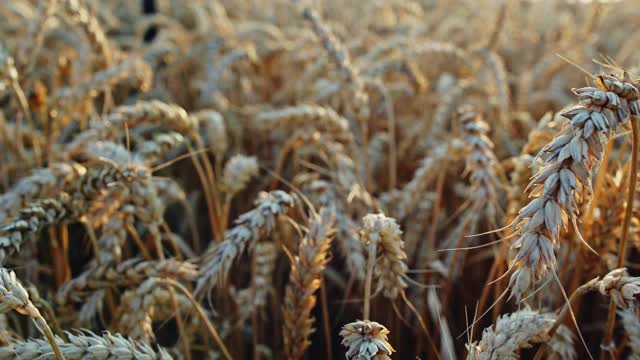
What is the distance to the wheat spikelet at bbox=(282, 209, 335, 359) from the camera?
121 cm

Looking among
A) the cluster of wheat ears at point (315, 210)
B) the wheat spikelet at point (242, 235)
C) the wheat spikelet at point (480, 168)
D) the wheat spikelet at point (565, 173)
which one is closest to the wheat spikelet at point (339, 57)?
the cluster of wheat ears at point (315, 210)

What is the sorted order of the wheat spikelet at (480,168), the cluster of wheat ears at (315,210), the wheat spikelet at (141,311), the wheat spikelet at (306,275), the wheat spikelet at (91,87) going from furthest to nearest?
the wheat spikelet at (91,87), the wheat spikelet at (480,168), the wheat spikelet at (141,311), the wheat spikelet at (306,275), the cluster of wheat ears at (315,210)

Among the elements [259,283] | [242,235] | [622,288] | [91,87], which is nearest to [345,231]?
[259,283]

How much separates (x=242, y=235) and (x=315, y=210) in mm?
511

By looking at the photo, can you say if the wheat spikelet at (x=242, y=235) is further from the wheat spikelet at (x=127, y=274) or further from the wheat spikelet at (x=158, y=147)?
the wheat spikelet at (x=158, y=147)

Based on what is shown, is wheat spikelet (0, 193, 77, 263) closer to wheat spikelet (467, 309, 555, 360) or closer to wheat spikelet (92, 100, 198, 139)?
wheat spikelet (92, 100, 198, 139)

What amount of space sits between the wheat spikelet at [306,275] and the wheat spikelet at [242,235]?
Result: 85 mm

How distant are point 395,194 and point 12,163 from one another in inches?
53.0

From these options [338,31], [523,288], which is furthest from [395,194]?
[338,31]

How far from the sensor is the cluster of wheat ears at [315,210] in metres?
1.06

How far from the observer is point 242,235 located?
1239 mm

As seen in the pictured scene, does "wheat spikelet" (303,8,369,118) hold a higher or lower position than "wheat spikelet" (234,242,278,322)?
higher

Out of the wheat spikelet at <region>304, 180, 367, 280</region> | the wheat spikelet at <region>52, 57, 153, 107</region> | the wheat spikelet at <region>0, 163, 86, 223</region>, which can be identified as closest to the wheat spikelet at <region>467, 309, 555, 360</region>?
the wheat spikelet at <region>304, 180, 367, 280</region>

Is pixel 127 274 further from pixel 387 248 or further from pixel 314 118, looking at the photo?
pixel 314 118
